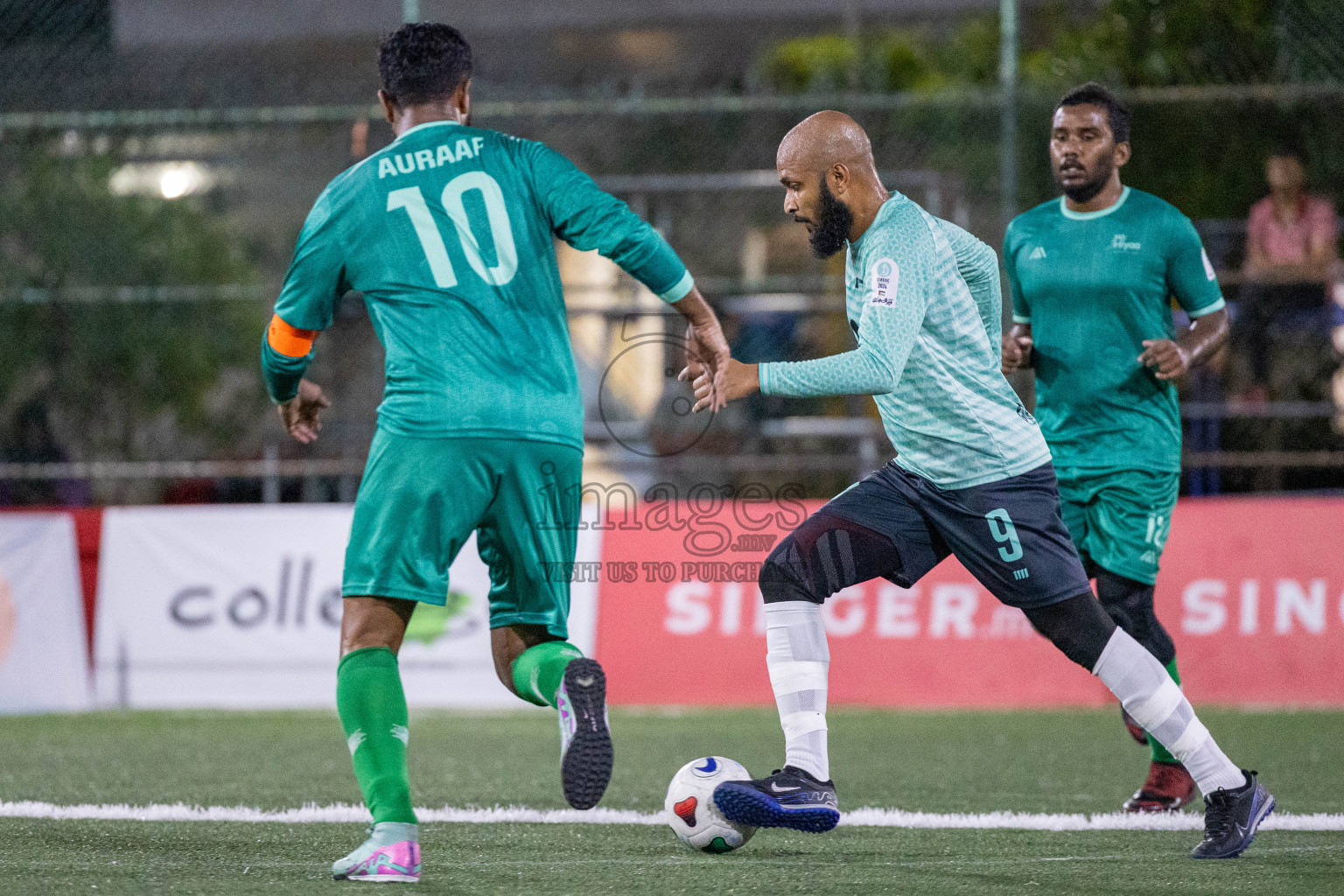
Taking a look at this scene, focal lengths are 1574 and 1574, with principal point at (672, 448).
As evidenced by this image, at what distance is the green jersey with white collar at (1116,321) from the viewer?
5496 millimetres

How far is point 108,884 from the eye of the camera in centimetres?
387

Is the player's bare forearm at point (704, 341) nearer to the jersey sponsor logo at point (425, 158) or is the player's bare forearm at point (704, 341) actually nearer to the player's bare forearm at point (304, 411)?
the jersey sponsor logo at point (425, 158)

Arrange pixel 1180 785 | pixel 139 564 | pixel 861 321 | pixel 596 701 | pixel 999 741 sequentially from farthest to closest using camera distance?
pixel 139 564 < pixel 999 741 < pixel 1180 785 < pixel 861 321 < pixel 596 701

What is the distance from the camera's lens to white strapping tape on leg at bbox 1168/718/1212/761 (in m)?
4.26

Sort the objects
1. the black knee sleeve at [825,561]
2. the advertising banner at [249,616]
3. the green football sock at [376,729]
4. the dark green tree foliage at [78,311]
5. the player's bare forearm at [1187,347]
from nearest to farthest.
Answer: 1. the green football sock at [376,729]
2. the black knee sleeve at [825,561]
3. the player's bare forearm at [1187,347]
4. the advertising banner at [249,616]
5. the dark green tree foliage at [78,311]

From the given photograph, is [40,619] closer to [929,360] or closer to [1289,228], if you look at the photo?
[929,360]

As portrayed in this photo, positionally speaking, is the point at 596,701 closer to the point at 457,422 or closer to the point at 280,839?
the point at 457,422

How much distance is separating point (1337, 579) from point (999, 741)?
2.59m

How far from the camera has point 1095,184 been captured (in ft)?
18.4

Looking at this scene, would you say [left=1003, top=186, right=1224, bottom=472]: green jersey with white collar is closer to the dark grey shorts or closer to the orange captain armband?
the dark grey shorts

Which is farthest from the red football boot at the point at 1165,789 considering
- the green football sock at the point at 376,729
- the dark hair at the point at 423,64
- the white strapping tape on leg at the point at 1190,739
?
the dark hair at the point at 423,64

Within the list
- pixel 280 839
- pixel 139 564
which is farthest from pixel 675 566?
pixel 280 839

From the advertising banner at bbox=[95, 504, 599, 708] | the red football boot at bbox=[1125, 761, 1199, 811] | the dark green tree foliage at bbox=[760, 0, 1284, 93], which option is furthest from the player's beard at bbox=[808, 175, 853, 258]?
the dark green tree foliage at bbox=[760, 0, 1284, 93]

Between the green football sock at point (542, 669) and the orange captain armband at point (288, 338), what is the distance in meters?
1.00
